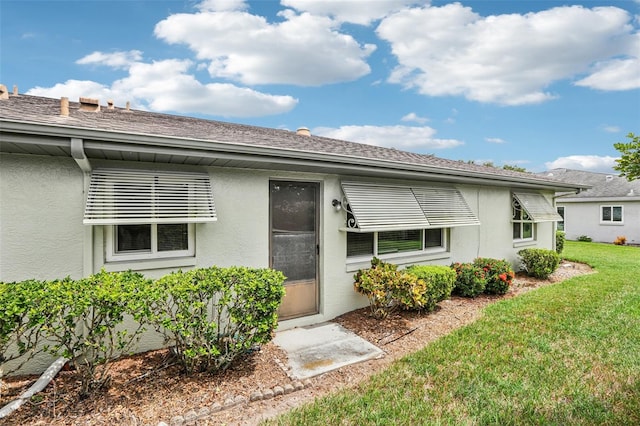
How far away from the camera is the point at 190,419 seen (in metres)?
3.31

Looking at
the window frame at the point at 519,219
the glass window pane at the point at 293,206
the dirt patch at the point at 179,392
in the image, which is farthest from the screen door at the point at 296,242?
the window frame at the point at 519,219

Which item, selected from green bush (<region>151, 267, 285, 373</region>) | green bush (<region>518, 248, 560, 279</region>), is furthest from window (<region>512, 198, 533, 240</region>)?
green bush (<region>151, 267, 285, 373</region>)

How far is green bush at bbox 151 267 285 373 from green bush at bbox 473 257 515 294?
6468 millimetres

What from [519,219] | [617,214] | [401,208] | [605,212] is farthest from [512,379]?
[605,212]

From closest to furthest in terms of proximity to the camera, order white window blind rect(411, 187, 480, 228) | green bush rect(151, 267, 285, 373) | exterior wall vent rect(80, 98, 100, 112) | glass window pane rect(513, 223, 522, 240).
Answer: green bush rect(151, 267, 285, 373) < exterior wall vent rect(80, 98, 100, 112) < white window blind rect(411, 187, 480, 228) < glass window pane rect(513, 223, 522, 240)

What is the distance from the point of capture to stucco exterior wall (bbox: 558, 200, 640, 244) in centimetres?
2144

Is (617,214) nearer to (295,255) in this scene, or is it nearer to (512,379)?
(512,379)

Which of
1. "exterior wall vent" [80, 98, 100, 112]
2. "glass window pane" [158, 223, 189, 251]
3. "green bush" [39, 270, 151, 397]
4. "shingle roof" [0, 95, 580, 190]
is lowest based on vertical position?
"green bush" [39, 270, 151, 397]

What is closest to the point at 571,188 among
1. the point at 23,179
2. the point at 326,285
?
the point at 326,285

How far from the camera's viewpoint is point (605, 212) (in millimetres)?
23000

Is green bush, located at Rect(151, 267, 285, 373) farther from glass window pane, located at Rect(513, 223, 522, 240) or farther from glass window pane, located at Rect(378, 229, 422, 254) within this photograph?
glass window pane, located at Rect(513, 223, 522, 240)

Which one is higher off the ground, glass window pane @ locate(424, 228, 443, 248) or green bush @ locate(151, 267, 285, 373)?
glass window pane @ locate(424, 228, 443, 248)

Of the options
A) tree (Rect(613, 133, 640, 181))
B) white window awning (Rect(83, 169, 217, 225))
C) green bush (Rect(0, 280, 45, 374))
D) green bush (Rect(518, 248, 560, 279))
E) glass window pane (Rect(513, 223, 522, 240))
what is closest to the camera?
green bush (Rect(0, 280, 45, 374))

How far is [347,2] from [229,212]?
7.12 metres
